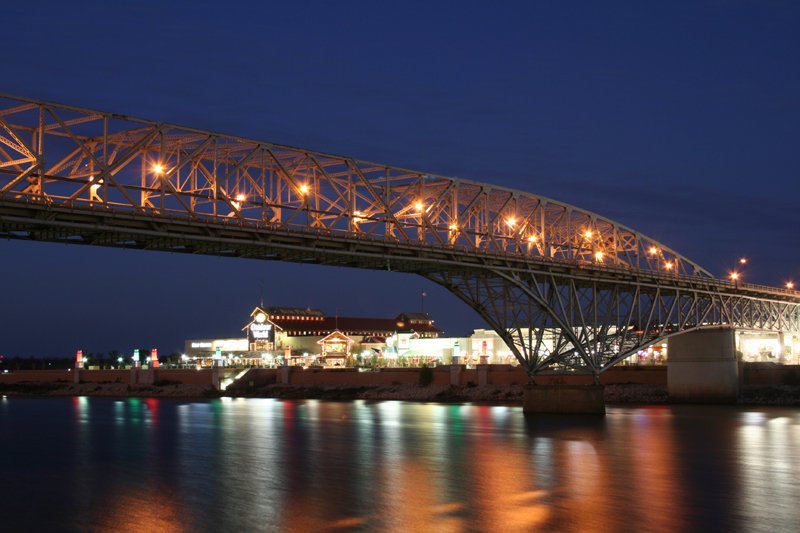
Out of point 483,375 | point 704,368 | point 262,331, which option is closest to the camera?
point 704,368

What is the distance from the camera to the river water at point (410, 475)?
2516 cm

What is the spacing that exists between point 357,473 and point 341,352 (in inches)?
4046

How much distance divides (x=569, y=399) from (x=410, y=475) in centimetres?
3029

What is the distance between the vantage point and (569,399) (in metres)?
61.7

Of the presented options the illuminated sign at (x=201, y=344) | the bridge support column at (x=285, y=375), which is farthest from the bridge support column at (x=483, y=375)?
the illuminated sign at (x=201, y=344)

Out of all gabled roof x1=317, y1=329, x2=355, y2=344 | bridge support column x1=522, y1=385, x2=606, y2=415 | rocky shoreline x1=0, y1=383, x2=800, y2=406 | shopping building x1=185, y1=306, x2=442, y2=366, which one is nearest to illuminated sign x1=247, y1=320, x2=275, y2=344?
shopping building x1=185, y1=306, x2=442, y2=366

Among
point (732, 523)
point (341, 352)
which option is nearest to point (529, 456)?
point (732, 523)

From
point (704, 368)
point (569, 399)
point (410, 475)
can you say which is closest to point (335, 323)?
point (704, 368)

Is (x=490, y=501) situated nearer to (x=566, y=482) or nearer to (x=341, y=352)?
(x=566, y=482)

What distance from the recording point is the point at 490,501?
1088 inches

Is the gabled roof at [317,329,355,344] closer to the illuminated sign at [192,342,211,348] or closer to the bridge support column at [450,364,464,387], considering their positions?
the illuminated sign at [192,342,211,348]

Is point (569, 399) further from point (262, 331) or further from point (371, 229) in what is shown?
point (262, 331)

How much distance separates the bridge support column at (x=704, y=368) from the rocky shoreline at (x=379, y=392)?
2.33m

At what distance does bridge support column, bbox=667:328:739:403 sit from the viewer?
82250 millimetres
